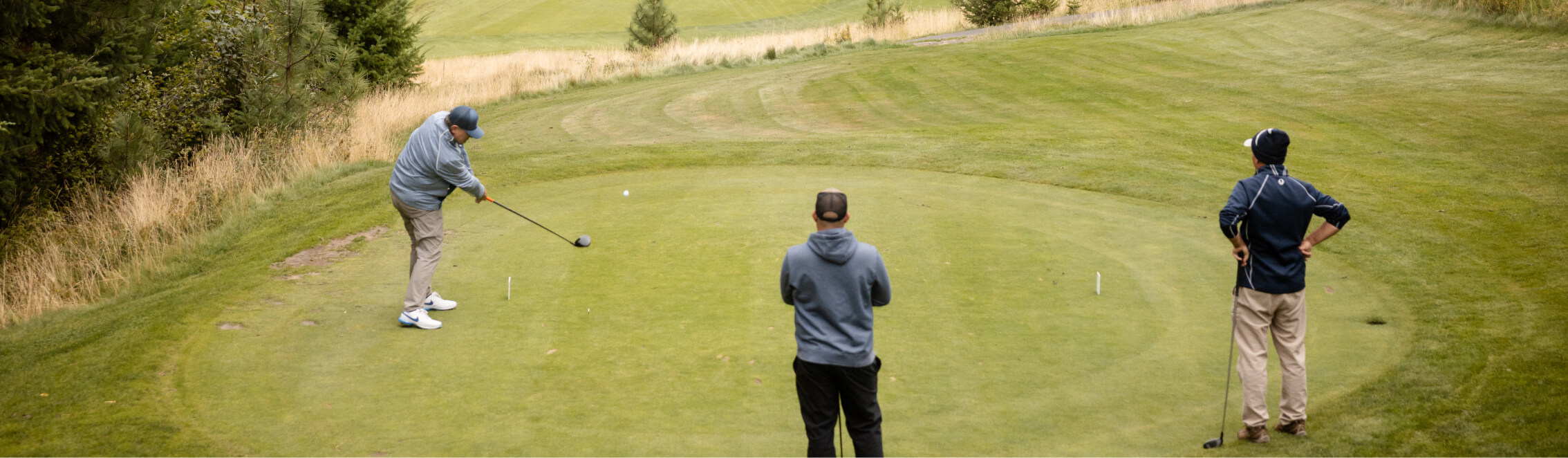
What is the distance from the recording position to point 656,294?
7.72 meters

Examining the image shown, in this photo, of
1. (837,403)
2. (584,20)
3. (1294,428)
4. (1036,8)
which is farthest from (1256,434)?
(584,20)

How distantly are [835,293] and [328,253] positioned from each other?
6852 millimetres

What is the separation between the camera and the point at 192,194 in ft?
41.9

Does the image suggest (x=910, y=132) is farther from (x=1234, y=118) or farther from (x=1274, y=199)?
(x=1274, y=199)

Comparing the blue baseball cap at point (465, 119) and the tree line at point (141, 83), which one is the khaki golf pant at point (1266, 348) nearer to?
the blue baseball cap at point (465, 119)

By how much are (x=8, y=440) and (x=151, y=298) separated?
3.21m

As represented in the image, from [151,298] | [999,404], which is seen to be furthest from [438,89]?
[999,404]

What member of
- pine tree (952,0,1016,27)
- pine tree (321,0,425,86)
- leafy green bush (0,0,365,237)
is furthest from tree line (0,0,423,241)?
pine tree (952,0,1016,27)

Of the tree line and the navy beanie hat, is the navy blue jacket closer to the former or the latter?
the navy beanie hat

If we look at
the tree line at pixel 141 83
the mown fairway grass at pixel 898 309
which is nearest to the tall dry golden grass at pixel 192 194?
the tree line at pixel 141 83

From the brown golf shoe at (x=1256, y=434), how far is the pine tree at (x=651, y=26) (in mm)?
31162

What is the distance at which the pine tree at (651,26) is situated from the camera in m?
35.3

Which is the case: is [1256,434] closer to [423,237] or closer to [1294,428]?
[1294,428]

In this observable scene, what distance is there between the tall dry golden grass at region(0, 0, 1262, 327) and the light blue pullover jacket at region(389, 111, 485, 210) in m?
3.65
